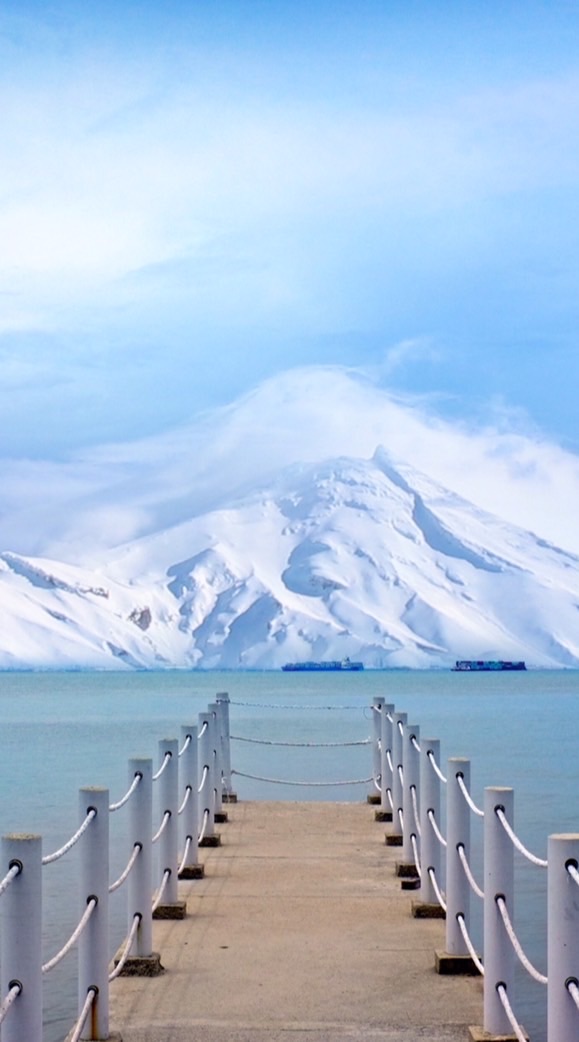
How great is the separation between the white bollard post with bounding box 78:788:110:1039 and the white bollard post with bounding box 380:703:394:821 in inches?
301

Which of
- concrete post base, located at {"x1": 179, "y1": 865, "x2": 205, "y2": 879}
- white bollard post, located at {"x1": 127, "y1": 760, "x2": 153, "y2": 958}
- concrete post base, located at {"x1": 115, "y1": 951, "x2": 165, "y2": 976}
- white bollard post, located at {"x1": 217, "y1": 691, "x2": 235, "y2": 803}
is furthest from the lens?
white bollard post, located at {"x1": 217, "y1": 691, "x2": 235, "y2": 803}

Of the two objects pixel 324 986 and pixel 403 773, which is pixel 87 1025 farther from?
pixel 403 773

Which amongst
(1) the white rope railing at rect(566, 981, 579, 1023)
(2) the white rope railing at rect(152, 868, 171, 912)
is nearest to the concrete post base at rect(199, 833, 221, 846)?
(2) the white rope railing at rect(152, 868, 171, 912)

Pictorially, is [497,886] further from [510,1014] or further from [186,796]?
[186,796]

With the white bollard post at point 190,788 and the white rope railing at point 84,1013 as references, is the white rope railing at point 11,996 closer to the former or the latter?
the white rope railing at point 84,1013

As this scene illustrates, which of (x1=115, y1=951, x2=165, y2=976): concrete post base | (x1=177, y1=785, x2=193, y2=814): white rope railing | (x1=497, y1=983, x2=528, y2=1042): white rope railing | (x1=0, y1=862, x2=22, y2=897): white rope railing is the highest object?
(x1=177, y1=785, x2=193, y2=814): white rope railing

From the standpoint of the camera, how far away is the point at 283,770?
37.4m

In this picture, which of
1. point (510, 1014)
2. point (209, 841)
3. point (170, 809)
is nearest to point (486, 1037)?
point (510, 1014)

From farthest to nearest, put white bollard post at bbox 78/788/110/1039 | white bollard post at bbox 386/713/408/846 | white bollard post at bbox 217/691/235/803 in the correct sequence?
white bollard post at bbox 217/691/235/803
white bollard post at bbox 386/713/408/846
white bollard post at bbox 78/788/110/1039

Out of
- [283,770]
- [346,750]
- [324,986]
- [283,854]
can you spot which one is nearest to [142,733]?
[346,750]

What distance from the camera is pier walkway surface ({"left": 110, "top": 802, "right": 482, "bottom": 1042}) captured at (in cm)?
707

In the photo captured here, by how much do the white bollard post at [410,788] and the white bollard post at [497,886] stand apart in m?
4.18

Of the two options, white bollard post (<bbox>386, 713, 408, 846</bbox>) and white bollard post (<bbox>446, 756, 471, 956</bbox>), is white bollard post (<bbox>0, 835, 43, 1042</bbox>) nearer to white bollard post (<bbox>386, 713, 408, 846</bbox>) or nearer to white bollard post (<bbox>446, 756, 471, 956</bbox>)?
white bollard post (<bbox>446, 756, 471, 956</bbox>)

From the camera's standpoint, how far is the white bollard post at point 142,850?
7701 millimetres
